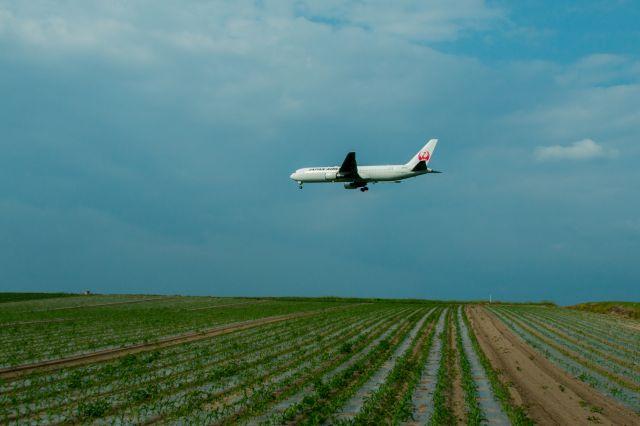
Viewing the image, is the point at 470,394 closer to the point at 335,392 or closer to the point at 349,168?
the point at 335,392

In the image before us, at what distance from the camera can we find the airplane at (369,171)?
57.6 meters

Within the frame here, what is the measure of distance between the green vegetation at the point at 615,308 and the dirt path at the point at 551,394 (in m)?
51.0

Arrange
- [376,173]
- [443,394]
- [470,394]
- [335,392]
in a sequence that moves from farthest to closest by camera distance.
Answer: [376,173]
[335,392]
[443,394]
[470,394]

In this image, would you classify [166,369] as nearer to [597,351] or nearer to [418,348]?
[418,348]

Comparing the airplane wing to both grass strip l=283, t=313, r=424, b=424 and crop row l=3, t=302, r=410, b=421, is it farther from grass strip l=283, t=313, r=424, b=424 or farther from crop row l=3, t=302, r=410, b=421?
grass strip l=283, t=313, r=424, b=424

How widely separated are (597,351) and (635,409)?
14570 millimetres

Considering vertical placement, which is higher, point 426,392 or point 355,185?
point 355,185

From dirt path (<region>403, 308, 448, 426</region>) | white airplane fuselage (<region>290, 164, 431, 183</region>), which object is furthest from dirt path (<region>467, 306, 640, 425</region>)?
white airplane fuselage (<region>290, 164, 431, 183</region>)

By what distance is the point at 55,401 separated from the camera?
54.9ft

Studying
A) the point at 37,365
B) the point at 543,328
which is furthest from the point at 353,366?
the point at 543,328

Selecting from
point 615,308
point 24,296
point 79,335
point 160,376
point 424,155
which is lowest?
point 160,376

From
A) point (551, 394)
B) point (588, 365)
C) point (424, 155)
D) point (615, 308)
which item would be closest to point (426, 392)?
point (551, 394)

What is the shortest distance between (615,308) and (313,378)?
232ft

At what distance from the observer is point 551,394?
1852 cm
